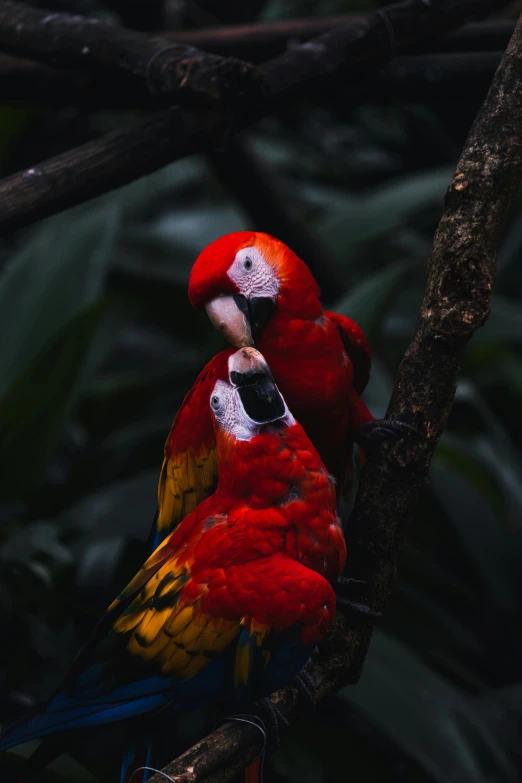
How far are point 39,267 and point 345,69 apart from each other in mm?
640

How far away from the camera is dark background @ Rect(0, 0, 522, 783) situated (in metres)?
1.06

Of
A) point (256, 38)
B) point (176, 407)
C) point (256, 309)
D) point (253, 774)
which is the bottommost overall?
point (176, 407)

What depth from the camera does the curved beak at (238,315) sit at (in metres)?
0.75

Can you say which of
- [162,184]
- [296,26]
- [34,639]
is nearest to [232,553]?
[34,639]

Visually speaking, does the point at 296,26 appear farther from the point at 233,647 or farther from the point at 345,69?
the point at 233,647

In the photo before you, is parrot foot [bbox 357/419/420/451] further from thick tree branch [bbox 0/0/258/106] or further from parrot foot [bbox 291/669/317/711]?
thick tree branch [bbox 0/0/258/106]

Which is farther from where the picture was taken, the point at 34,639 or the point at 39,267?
the point at 39,267

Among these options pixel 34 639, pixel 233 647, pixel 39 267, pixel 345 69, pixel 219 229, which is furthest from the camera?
pixel 219 229

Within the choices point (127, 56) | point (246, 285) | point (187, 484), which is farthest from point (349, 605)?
point (127, 56)

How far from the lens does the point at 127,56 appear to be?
876 millimetres

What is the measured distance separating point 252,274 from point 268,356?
0.29ft

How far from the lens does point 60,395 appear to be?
1.14 m

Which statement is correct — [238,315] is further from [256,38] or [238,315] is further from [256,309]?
[256,38]

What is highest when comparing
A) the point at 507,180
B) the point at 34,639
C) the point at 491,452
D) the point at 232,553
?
the point at 507,180
